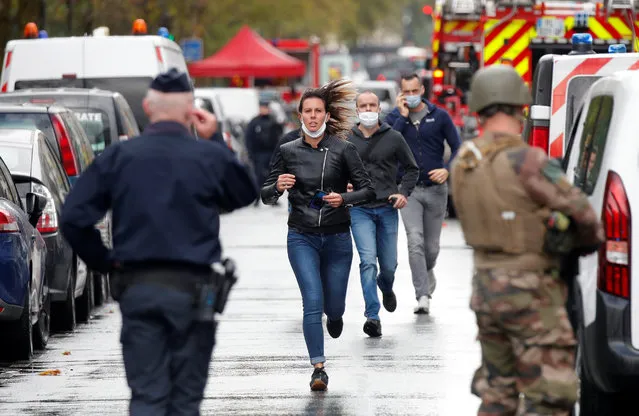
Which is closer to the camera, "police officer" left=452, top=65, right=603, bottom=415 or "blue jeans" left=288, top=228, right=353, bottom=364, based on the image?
"police officer" left=452, top=65, right=603, bottom=415

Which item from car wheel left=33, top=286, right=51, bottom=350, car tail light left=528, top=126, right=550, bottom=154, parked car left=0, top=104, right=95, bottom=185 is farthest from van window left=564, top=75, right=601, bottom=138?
parked car left=0, top=104, right=95, bottom=185

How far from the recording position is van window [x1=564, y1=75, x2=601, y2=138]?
1028cm

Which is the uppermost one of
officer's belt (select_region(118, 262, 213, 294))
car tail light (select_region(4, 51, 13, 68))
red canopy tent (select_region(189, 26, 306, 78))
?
officer's belt (select_region(118, 262, 213, 294))

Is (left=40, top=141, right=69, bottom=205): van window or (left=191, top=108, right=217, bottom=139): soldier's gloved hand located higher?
(left=191, top=108, right=217, bottom=139): soldier's gloved hand

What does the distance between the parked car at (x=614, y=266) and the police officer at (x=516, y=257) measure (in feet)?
1.96

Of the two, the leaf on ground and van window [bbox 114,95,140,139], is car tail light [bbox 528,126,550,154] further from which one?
van window [bbox 114,95,140,139]

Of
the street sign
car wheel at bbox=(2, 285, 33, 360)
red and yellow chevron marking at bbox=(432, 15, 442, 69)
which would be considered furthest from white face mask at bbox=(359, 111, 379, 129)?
the street sign

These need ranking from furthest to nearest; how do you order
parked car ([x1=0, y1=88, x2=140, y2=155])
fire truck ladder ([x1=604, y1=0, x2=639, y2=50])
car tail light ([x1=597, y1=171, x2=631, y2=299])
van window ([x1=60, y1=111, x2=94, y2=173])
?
fire truck ladder ([x1=604, y1=0, x2=639, y2=50]) → parked car ([x1=0, y1=88, x2=140, y2=155]) → van window ([x1=60, y1=111, x2=94, y2=173]) → car tail light ([x1=597, y1=171, x2=631, y2=299])

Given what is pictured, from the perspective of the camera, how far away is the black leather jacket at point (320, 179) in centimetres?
1030

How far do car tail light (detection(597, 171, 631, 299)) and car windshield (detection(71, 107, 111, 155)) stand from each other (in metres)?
9.84

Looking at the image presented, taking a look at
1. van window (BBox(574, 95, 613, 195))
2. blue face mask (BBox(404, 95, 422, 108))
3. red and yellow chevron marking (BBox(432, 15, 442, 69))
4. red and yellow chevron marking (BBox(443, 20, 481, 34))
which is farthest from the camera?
red and yellow chevron marking (BBox(443, 20, 481, 34))

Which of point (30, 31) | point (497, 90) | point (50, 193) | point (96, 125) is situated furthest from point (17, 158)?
point (30, 31)

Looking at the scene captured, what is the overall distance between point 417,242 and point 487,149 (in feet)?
22.2

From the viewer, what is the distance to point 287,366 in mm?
10875
